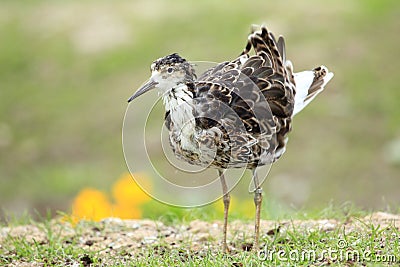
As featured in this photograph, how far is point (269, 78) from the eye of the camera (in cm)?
615

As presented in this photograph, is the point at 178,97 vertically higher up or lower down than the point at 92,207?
higher up

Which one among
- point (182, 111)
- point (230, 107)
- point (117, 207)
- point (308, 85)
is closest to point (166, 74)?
point (182, 111)

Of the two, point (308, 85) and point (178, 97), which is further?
point (308, 85)

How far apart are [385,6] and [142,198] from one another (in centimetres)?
872

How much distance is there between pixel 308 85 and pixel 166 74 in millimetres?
1929

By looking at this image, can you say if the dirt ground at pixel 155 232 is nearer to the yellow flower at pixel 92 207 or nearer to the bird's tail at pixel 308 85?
the yellow flower at pixel 92 207

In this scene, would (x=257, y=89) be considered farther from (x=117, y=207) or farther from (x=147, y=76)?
(x=147, y=76)

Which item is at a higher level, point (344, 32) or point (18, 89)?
point (344, 32)

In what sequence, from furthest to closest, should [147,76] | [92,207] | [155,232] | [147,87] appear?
[147,76], [92,207], [155,232], [147,87]

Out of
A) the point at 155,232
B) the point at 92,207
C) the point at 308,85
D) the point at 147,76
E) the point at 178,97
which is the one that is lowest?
the point at 155,232

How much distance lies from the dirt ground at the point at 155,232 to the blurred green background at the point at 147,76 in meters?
3.75

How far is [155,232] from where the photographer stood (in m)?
6.58

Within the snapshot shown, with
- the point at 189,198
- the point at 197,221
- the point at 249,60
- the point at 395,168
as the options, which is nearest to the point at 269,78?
the point at 249,60

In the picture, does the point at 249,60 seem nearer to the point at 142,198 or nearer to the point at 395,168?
the point at 142,198
